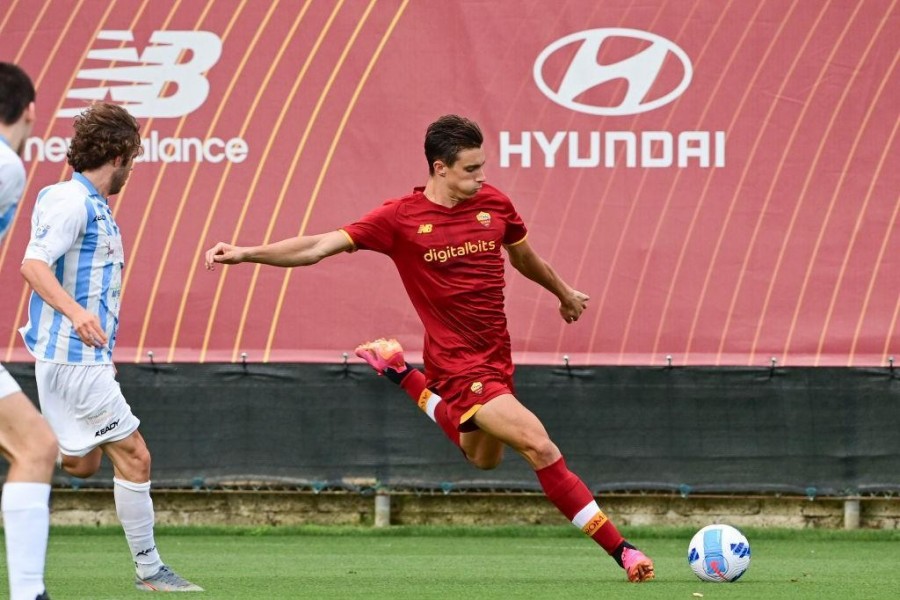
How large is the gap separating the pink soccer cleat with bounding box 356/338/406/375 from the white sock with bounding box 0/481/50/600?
151 inches

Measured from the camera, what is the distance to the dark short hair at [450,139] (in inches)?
271

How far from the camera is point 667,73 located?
9.99 meters

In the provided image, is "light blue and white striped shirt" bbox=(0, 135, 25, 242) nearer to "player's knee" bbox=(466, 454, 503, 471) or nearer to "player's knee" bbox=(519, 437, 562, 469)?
"player's knee" bbox=(519, 437, 562, 469)

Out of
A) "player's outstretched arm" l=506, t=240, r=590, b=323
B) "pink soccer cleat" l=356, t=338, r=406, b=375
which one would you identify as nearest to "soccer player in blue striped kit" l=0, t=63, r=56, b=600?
"player's outstretched arm" l=506, t=240, r=590, b=323

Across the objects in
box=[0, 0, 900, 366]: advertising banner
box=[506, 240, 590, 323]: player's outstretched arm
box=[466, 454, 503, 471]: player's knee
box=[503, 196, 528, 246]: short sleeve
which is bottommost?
box=[466, 454, 503, 471]: player's knee

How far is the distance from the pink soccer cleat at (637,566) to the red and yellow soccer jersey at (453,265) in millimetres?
1061

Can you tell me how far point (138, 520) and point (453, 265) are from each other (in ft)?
6.10

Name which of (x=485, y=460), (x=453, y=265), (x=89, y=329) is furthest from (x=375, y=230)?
(x=89, y=329)

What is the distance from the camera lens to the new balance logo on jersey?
10.2 m

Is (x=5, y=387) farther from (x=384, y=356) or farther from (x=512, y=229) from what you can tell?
(x=384, y=356)

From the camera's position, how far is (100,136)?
6238 mm

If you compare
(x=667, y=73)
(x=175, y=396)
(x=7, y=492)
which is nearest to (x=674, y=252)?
(x=667, y=73)

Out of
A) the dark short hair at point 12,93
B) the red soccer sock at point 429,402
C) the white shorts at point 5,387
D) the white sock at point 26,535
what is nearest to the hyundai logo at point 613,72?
the red soccer sock at point 429,402

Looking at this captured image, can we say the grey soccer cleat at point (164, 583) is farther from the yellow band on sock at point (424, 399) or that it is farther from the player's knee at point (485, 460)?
the yellow band on sock at point (424, 399)
